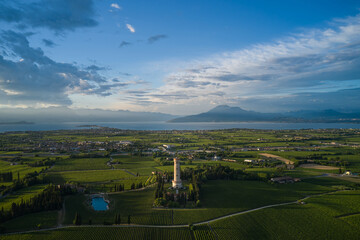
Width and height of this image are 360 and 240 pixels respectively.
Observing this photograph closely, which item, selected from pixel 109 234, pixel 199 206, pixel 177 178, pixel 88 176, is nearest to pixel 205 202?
pixel 199 206

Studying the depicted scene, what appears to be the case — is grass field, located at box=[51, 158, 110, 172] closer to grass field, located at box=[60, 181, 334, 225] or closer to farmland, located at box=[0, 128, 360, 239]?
farmland, located at box=[0, 128, 360, 239]

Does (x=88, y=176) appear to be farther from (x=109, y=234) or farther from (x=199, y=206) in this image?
(x=199, y=206)

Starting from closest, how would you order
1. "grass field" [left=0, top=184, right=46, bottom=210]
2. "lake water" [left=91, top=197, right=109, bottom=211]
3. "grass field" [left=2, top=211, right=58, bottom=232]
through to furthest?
"grass field" [left=2, top=211, right=58, bottom=232] < "lake water" [left=91, top=197, right=109, bottom=211] < "grass field" [left=0, top=184, right=46, bottom=210]

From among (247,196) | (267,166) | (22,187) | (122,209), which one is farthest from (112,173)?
(267,166)

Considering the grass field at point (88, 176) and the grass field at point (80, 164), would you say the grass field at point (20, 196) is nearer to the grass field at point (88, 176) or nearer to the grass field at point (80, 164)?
the grass field at point (88, 176)

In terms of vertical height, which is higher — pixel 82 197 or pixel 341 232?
pixel 82 197

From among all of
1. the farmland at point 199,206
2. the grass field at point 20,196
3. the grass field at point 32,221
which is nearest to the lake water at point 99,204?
the farmland at point 199,206

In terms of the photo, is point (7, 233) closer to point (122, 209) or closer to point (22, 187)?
point (122, 209)

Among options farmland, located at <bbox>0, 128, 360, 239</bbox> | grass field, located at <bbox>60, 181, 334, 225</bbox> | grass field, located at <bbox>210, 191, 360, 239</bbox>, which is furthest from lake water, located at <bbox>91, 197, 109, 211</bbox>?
grass field, located at <bbox>210, 191, 360, 239</bbox>
